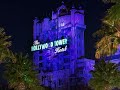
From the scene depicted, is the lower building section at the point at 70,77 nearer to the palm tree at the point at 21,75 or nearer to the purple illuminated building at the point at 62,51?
the purple illuminated building at the point at 62,51

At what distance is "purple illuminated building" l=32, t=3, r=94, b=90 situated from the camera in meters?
130

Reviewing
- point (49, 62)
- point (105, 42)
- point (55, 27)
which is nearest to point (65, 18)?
point (55, 27)

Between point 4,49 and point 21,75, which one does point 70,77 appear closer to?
point 21,75

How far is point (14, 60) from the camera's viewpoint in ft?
194

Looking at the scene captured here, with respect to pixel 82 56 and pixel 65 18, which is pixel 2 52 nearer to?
pixel 82 56

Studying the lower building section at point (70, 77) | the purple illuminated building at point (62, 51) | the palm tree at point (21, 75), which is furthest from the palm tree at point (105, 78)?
the purple illuminated building at point (62, 51)

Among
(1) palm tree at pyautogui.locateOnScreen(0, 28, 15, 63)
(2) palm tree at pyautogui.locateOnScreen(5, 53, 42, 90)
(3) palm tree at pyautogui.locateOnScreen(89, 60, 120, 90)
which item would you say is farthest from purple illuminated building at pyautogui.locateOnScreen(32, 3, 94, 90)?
(1) palm tree at pyautogui.locateOnScreen(0, 28, 15, 63)

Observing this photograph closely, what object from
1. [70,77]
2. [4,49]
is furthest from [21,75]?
[70,77]

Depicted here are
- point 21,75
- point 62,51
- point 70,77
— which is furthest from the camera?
point 62,51

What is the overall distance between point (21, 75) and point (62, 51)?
76.2 m

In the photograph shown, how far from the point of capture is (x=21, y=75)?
6072 cm

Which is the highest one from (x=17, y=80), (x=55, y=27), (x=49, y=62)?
(x=55, y=27)

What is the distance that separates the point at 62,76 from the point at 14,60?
7741cm

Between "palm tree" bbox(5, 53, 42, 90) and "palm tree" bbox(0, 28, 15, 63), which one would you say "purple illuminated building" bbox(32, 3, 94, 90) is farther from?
"palm tree" bbox(0, 28, 15, 63)
